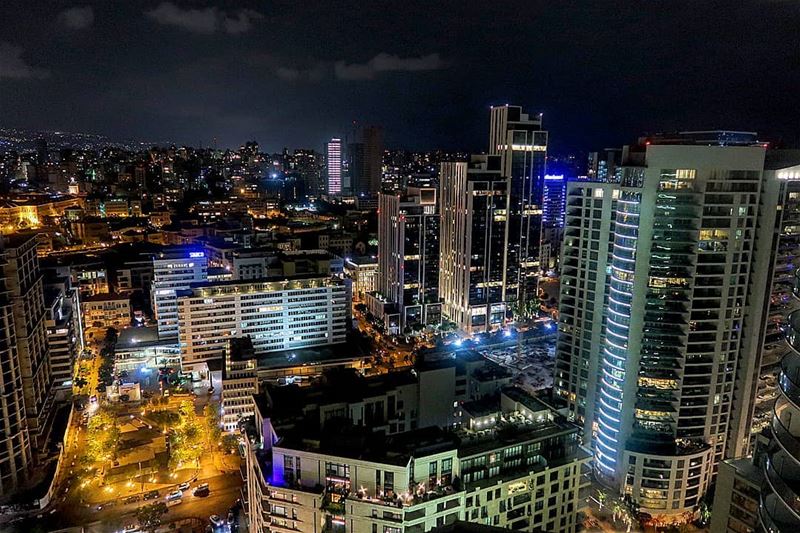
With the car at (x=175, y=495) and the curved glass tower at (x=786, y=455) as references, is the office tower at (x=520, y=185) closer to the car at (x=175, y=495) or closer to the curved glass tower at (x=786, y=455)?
the car at (x=175, y=495)

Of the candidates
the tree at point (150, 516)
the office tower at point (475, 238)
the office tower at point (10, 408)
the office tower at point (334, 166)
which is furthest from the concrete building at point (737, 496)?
the office tower at point (334, 166)

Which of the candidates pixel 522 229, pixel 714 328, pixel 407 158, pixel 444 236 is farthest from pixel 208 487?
pixel 407 158

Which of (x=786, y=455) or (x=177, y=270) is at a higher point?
(x=786, y=455)

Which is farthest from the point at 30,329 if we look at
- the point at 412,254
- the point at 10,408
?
the point at 412,254

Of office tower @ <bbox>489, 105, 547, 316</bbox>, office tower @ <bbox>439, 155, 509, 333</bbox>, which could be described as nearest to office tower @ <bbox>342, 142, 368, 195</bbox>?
office tower @ <bbox>439, 155, 509, 333</bbox>

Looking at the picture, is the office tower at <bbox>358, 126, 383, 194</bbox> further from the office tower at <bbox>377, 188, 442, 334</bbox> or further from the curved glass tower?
the curved glass tower

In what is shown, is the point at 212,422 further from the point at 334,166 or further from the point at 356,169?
the point at 334,166

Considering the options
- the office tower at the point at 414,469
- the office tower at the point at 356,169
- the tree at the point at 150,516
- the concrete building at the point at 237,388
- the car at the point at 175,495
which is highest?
the office tower at the point at 356,169
